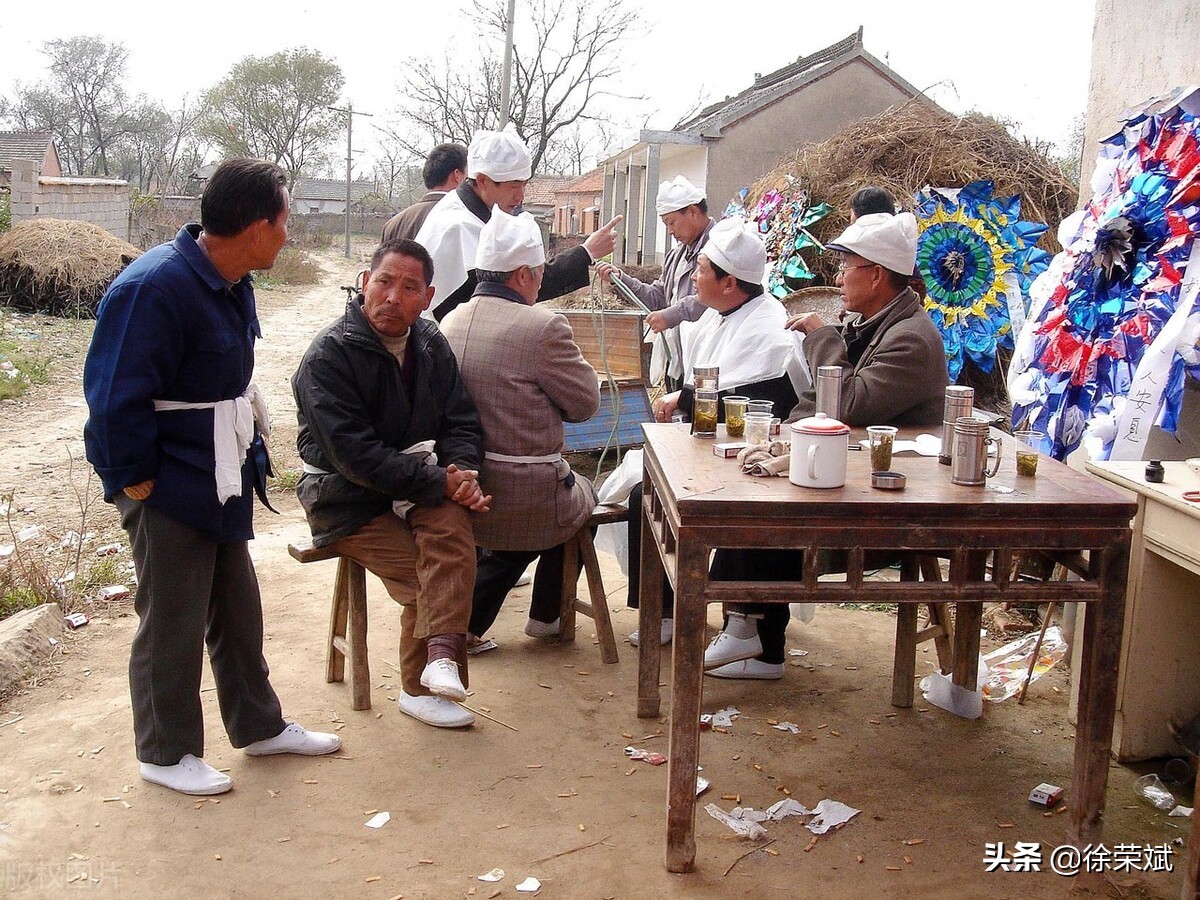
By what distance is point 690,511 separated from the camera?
8.39 feet

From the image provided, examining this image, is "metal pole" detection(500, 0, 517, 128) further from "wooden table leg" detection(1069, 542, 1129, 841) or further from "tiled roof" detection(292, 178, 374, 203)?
"tiled roof" detection(292, 178, 374, 203)

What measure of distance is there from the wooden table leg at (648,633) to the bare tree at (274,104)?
4553cm

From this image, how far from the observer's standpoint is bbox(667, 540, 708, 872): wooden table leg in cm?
260

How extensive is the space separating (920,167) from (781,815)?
6297 millimetres

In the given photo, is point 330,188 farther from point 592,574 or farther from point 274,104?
point 592,574

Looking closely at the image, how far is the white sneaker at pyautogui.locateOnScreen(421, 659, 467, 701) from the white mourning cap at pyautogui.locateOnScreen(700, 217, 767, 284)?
1.91m

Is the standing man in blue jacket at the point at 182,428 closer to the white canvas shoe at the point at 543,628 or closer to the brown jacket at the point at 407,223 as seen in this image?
the white canvas shoe at the point at 543,628

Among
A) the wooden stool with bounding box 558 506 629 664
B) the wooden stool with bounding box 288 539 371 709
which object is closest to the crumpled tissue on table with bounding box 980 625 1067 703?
the wooden stool with bounding box 558 506 629 664

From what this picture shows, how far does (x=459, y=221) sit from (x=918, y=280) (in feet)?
6.61

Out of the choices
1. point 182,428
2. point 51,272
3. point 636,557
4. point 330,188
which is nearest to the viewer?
point 182,428

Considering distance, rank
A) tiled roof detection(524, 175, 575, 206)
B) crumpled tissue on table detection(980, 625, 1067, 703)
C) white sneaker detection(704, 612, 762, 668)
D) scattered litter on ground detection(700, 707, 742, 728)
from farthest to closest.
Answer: tiled roof detection(524, 175, 575, 206)
white sneaker detection(704, 612, 762, 668)
crumpled tissue on table detection(980, 625, 1067, 703)
scattered litter on ground detection(700, 707, 742, 728)

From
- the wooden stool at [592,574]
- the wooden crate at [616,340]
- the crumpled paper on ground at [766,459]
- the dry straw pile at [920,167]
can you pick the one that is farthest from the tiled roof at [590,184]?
the crumpled paper on ground at [766,459]

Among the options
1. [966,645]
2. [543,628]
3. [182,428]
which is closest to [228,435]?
[182,428]

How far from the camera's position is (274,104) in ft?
152
